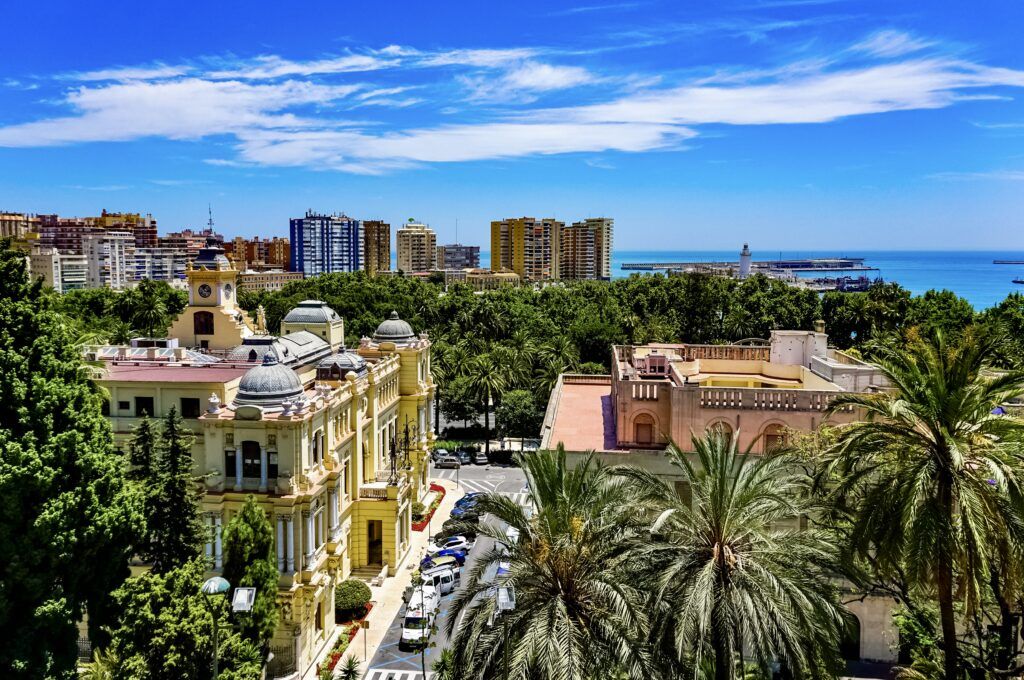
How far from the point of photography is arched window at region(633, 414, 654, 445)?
91.3 feet

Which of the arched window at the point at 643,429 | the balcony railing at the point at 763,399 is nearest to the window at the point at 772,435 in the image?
the balcony railing at the point at 763,399

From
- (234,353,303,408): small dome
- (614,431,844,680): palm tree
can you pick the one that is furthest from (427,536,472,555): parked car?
(614,431,844,680): palm tree

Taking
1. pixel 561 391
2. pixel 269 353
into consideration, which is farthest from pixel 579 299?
pixel 269 353

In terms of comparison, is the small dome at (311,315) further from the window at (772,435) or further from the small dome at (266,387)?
the window at (772,435)

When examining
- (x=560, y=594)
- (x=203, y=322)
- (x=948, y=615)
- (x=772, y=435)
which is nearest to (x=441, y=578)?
(x=772, y=435)

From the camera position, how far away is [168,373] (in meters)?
34.1

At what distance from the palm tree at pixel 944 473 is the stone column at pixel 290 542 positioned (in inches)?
804

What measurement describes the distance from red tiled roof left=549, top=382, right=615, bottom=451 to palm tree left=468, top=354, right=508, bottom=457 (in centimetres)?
1816

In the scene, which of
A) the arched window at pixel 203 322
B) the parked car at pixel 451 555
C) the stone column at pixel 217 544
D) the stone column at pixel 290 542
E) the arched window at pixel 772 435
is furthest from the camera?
the arched window at pixel 203 322

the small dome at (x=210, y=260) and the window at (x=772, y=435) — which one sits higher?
the small dome at (x=210, y=260)

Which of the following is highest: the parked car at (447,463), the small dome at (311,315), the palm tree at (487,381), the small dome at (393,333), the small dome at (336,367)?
the small dome at (311,315)

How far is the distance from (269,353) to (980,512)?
26.1 metres

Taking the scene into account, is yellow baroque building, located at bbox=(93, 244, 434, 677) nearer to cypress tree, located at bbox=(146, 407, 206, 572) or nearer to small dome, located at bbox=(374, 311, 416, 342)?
small dome, located at bbox=(374, 311, 416, 342)

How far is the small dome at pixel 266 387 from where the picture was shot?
30172 millimetres
